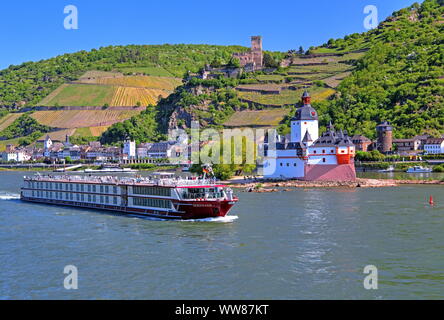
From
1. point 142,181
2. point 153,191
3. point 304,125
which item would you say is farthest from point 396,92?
point 153,191

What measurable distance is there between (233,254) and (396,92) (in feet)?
402

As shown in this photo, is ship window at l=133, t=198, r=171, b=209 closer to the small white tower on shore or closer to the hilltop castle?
the hilltop castle

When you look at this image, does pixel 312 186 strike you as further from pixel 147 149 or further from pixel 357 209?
pixel 147 149

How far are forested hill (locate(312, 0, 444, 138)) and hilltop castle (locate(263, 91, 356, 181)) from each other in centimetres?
4559

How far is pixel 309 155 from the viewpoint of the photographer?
8694 cm

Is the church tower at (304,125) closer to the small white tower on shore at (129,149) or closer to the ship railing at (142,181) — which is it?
the ship railing at (142,181)

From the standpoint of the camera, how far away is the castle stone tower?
4862 inches

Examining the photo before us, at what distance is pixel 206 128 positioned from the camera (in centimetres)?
18038

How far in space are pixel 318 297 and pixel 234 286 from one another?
4.00 meters

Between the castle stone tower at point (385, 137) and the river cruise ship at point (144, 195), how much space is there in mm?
79418
